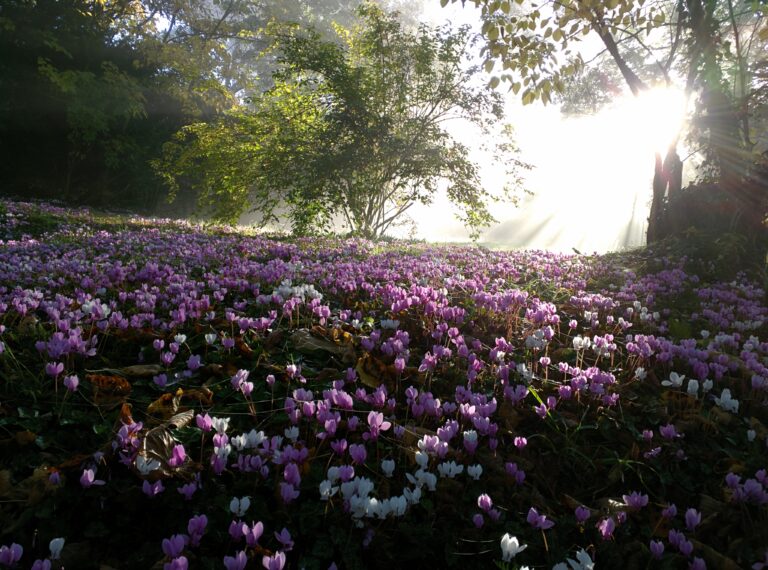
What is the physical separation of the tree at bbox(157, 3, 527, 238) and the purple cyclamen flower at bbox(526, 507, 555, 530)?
12.7m

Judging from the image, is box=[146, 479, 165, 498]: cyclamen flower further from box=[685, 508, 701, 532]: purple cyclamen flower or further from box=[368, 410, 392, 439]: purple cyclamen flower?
box=[685, 508, 701, 532]: purple cyclamen flower

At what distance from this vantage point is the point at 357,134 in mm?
14531

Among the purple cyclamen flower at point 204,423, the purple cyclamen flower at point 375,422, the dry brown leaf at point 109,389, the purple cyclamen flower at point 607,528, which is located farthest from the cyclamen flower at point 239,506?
the purple cyclamen flower at point 607,528

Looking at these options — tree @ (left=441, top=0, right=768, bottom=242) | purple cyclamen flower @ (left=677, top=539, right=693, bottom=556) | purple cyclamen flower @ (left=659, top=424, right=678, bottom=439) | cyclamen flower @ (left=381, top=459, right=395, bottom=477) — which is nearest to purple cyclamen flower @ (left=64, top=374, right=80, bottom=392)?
cyclamen flower @ (left=381, top=459, right=395, bottom=477)

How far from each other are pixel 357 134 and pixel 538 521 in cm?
1411

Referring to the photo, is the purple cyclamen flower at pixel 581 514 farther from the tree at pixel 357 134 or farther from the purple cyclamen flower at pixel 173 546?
the tree at pixel 357 134

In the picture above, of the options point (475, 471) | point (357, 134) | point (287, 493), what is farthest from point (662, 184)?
point (287, 493)

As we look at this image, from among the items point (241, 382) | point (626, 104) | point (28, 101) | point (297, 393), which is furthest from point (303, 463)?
point (626, 104)

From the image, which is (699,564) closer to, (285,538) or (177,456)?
(285,538)

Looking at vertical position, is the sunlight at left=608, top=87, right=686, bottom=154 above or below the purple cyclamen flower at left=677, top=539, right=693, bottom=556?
above

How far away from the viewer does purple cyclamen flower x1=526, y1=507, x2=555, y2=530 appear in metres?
1.73

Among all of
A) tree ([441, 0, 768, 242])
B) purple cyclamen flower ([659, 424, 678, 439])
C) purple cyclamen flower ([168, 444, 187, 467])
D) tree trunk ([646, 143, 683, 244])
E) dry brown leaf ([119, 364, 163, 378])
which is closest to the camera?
purple cyclamen flower ([168, 444, 187, 467])

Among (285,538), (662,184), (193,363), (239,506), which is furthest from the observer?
(662,184)

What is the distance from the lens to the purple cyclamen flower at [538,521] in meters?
1.73
